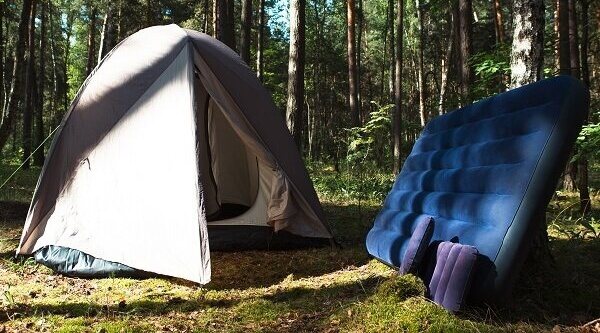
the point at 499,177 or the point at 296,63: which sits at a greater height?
the point at 296,63

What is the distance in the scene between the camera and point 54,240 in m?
5.05

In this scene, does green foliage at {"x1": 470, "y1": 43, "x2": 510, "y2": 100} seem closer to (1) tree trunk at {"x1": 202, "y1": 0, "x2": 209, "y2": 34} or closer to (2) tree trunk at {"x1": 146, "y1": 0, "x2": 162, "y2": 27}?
(1) tree trunk at {"x1": 202, "y1": 0, "x2": 209, "y2": 34}

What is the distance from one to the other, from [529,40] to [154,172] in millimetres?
3415

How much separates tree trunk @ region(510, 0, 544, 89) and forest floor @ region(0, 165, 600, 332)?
116 centimetres

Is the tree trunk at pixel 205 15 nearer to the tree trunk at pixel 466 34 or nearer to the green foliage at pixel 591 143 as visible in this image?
the tree trunk at pixel 466 34

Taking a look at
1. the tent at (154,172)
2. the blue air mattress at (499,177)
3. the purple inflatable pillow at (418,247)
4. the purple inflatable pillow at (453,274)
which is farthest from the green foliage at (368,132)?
the purple inflatable pillow at (453,274)

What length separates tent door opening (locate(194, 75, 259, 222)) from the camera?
6.71 m

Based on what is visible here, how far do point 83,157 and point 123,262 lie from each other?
127 cm

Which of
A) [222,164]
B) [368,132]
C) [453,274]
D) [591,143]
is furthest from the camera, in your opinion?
[368,132]

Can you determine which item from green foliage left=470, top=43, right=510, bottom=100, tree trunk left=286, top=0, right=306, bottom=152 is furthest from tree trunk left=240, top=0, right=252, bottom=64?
green foliage left=470, top=43, right=510, bottom=100

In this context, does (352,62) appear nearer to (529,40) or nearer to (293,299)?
(529,40)

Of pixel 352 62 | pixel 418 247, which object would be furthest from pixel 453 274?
pixel 352 62

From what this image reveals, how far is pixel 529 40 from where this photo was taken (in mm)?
3859

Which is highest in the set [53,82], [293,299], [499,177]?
[53,82]
